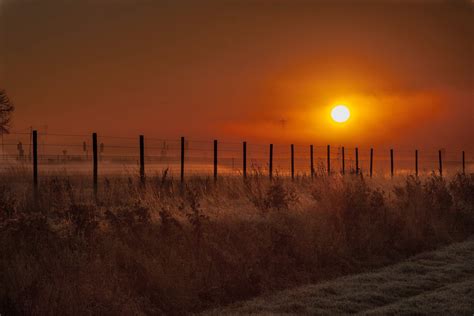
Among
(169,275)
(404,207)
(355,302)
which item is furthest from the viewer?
(404,207)

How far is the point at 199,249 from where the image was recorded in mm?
9672

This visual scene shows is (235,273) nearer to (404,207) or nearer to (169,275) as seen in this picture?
(169,275)

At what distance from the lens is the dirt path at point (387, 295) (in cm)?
757

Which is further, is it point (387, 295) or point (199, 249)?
point (199, 249)

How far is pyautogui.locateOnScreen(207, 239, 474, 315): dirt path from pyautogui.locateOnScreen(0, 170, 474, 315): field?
0.32 ft

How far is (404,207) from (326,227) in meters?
4.07

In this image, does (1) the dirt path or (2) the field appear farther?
(2) the field

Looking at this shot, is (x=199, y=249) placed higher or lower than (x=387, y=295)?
higher

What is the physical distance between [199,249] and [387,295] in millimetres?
3136

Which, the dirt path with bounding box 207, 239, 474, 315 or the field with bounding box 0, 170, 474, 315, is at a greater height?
the field with bounding box 0, 170, 474, 315

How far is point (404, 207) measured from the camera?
14891 millimetres

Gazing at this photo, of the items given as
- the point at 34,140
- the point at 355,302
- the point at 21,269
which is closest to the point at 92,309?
the point at 21,269

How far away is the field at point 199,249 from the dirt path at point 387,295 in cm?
10

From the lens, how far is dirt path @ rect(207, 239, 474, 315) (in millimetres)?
7570
